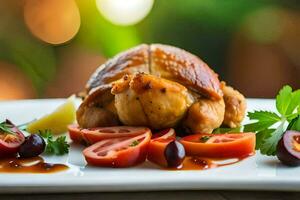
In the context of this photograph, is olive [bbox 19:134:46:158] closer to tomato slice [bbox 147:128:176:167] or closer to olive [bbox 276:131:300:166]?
tomato slice [bbox 147:128:176:167]

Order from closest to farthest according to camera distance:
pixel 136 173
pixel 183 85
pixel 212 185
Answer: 1. pixel 212 185
2. pixel 136 173
3. pixel 183 85

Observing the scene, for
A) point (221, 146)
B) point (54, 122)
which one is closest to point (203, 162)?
point (221, 146)

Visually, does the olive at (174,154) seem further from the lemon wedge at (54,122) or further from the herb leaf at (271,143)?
the lemon wedge at (54,122)

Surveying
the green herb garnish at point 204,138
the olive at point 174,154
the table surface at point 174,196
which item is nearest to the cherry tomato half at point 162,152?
the olive at point 174,154

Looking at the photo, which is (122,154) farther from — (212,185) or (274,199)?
(274,199)

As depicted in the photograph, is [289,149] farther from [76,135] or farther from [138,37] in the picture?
[138,37]

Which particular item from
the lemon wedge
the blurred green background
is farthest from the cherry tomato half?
the blurred green background

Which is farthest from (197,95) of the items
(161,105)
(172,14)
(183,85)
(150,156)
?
(172,14)
